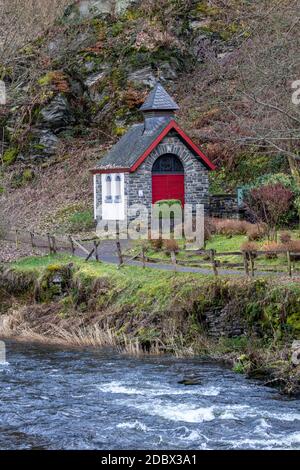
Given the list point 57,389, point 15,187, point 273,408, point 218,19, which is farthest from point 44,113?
point 273,408

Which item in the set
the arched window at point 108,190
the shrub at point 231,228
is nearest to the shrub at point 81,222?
the arched window at point 108,190

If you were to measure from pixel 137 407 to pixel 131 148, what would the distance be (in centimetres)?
2182

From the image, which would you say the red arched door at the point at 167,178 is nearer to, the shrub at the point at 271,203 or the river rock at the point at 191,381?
the shrub at the point at 271,203

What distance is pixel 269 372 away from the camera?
57.4 feet

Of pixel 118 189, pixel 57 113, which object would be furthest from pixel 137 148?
pixel 57 113

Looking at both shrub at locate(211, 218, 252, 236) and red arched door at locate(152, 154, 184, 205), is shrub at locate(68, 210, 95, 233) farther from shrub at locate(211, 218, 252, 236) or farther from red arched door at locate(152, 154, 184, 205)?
shrub at locate(211, 218, 252, 236)

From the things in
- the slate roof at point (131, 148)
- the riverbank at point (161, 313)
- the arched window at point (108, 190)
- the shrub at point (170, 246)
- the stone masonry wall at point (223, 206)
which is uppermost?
the slate roof at point (131, 148)

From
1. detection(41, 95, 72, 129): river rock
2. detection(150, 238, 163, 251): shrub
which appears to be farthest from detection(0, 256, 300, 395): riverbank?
detection(41, 95, 72, 129): river rock

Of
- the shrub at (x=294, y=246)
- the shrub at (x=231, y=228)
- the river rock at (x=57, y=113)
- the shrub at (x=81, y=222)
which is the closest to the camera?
the shrub at (x=294, y=246)

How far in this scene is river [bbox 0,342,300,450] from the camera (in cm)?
1318

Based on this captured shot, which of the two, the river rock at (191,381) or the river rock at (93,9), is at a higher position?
the river rock at (93,9)

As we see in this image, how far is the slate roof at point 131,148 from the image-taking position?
3456 cm
